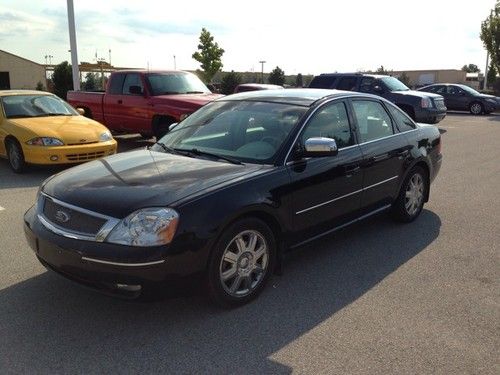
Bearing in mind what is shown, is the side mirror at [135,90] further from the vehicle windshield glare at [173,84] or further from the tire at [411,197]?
the tire at [411,197]

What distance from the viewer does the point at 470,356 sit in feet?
10.3

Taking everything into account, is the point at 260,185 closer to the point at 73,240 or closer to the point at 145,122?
the point at 73,240

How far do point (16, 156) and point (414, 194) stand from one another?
6.56m

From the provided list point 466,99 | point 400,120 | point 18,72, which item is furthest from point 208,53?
point 400,120

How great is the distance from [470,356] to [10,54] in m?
48.0

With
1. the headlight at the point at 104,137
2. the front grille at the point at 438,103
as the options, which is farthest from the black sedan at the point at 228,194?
the front grille at the point at 438,103

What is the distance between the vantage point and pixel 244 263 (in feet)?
12.2

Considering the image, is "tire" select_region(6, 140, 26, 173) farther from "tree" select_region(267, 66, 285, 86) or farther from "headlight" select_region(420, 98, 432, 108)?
"tree" select_region(267, 66, 285, 86)

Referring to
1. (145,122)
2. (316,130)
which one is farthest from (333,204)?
(145,122)

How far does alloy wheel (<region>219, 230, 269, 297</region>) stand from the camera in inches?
143

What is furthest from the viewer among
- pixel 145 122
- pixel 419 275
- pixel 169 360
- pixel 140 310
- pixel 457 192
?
pixel 145 122

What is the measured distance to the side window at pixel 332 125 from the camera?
448 cm

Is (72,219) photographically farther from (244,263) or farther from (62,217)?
(244,263)

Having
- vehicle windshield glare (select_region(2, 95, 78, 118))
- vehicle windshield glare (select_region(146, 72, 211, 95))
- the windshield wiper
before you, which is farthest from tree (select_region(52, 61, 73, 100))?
the windshield wiper
